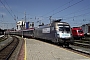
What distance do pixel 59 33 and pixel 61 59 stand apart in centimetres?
1081

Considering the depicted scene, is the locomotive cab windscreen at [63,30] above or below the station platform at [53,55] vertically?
above

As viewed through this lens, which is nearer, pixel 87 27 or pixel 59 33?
pixel 59 33

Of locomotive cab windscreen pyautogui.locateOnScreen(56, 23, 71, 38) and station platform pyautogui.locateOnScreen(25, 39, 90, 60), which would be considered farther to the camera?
locomotive cab windscreen pyautogui.locateOnScreen(56, 23, 71, 38)

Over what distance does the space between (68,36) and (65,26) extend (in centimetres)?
169

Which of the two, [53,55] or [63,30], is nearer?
[53,55]

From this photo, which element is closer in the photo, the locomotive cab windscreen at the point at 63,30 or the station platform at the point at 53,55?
the station platform at the point at 53,55

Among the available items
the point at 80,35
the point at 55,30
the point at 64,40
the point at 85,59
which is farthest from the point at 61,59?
the point at 80,35

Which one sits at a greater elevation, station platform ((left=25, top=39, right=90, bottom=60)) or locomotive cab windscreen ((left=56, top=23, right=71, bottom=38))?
locomotive cab windscreen ((left=56, top=23, right=71, bottom=38))

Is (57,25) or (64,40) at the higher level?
(57,25)

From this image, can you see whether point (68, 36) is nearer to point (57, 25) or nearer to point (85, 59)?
point (57, 25)

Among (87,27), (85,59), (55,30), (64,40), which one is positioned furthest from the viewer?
(87,27)

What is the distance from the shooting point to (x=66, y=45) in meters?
23.8

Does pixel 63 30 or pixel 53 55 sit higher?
pixel 63 30

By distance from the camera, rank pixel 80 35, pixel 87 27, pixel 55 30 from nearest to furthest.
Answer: pixel 55 30, pixel 80 35, pixel 87 27
